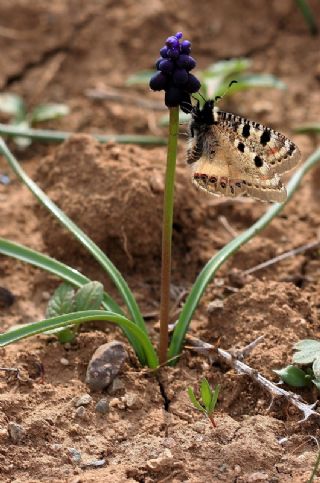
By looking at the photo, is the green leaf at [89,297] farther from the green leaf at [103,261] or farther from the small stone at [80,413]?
the small stone at [80,413]

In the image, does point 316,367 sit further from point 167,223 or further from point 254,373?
point 167,223

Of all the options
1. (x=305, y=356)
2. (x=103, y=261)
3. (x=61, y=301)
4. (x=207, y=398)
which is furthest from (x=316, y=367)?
(x=61, y=301)

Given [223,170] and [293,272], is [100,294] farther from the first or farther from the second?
[293,272]

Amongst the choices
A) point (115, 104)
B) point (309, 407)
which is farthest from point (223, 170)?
point (115, 104)

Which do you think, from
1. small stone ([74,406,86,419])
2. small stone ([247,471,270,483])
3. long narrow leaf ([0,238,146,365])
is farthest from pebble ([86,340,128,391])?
small stone ([247,471,270,483])

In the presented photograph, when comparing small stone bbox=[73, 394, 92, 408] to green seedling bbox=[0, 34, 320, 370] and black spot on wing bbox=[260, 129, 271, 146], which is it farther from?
black spot on wing bbox=[260, 129, 271, 146]

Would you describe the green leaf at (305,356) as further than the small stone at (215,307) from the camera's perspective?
No

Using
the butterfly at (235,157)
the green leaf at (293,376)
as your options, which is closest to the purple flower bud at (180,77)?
the butterfly at (235,157)
